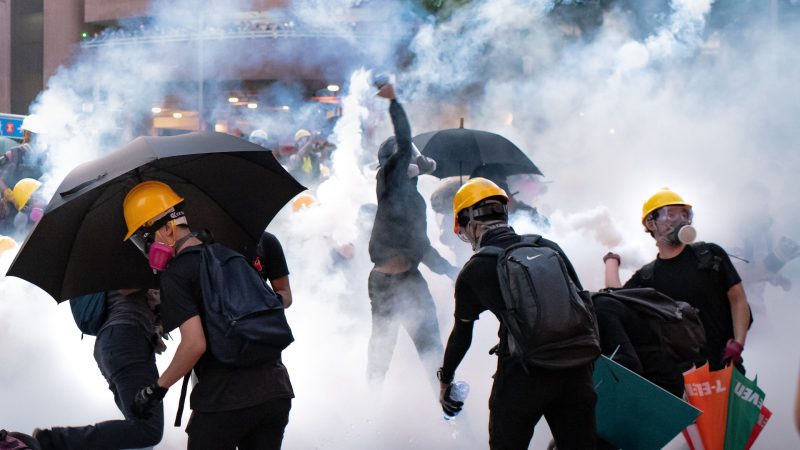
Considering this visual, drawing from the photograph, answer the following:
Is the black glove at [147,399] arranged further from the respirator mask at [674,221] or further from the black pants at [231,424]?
the respirator mask at [674,221]

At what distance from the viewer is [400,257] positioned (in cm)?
575

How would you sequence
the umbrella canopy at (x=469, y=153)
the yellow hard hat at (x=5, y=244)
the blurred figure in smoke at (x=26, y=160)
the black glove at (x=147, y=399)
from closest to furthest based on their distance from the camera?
the black glove at (x=147, y=399), the umbrella canopy at (x=469, y=153), the yellow hard hat at (x=5, y=244), the blurred figure in smoke at (x=26, y=160)

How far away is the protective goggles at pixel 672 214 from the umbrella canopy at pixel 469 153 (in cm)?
247

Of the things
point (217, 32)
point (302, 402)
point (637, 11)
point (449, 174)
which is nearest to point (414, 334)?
point (302, 402)

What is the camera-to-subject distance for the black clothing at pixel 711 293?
4.35 metres

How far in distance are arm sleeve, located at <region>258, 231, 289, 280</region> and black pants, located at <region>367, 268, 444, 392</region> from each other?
154cm

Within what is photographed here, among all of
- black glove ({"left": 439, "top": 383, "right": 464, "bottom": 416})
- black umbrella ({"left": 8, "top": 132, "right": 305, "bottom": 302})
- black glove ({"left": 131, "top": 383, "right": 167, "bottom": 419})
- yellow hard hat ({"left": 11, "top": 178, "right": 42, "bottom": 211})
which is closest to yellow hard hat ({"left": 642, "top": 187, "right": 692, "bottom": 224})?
black glove ({"left": 439, "top": 383, "right": 464, "bottom": 416})

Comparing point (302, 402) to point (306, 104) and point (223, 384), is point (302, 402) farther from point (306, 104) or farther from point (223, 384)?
point (306, 104)

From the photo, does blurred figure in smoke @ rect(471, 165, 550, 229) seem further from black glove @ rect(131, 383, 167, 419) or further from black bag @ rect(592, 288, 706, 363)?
black glove @ rect(131, 383, 167, 419)

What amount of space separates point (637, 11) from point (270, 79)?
799cm

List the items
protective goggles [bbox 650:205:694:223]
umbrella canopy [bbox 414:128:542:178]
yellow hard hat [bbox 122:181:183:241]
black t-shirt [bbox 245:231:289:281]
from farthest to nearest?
umbrella canopy [bbox 414:128:542:178] < protective goggles [bbox 650:205:694:223] < black t-shirt [bbox 245:231:289:281] < yellow hard hat [bbox 122:181:183:241]

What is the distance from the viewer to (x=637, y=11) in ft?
35.5

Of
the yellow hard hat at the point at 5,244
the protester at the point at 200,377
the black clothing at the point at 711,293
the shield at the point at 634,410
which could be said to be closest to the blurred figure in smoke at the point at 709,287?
the black clothing at the point at 711,293

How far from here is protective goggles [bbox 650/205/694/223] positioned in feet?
14.8
